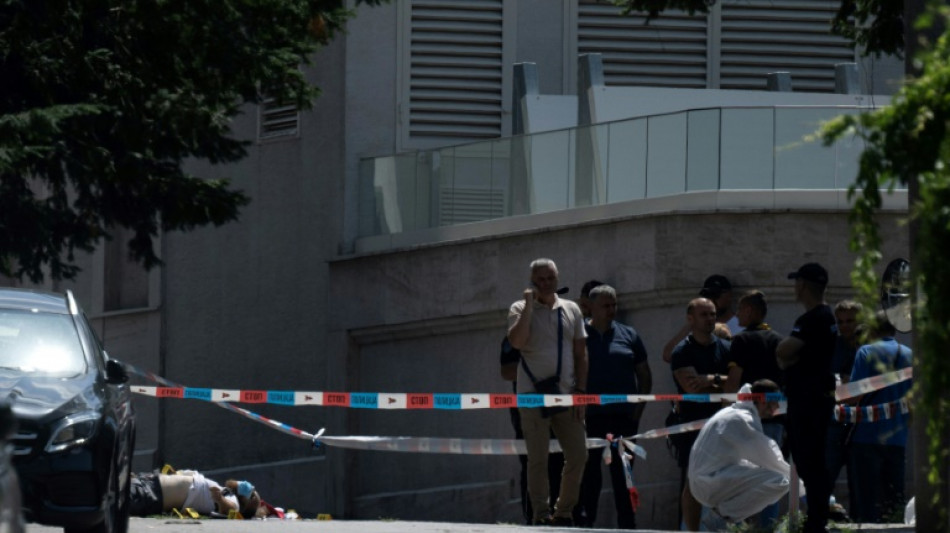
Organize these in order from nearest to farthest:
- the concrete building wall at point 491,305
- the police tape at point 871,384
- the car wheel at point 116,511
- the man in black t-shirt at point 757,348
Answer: the car wheel at point 116,511 < the man in black t-shirt at point 757,348 < the police tape at point 871,384 < the concrete building wall at point 491,305

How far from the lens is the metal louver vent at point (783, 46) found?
84.9ft

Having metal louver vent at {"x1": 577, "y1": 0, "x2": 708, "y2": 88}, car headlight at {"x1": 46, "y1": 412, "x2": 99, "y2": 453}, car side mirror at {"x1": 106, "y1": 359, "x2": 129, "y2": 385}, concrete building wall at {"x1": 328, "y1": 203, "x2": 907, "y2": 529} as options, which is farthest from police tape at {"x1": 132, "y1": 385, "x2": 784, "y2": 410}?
metal louver vent at {"x1": 577, "y1": 0, "x2": 708, "y2": 88}

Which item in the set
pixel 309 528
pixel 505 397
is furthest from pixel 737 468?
pixel 505 397

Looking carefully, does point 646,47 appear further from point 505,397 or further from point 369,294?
point 505,397

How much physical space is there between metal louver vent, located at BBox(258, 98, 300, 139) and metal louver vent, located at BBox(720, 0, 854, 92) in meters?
5.69

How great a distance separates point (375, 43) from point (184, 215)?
4.66m

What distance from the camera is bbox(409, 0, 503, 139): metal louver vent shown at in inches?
1021

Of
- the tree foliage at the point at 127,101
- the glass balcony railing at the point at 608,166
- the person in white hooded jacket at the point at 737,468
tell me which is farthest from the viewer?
the tree foliage at the point at 127,101

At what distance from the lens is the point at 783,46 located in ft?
85.5

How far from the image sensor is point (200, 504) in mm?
17812

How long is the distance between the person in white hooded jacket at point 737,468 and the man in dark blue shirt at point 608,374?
2.29m

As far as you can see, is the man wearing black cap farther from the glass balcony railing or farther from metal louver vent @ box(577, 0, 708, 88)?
metal louver vent @ box(577, 0, 708, 88)

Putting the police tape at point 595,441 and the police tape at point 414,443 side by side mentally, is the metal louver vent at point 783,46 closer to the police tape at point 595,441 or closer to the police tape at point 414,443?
the police tape at point 595,441

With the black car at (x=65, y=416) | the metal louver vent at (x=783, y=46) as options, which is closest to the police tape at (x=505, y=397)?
the black car at (x=65, y=416)
